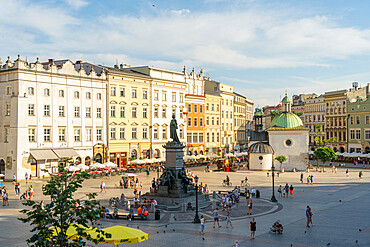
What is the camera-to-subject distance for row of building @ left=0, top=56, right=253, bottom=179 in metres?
55.2

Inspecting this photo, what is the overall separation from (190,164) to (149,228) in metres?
49.5

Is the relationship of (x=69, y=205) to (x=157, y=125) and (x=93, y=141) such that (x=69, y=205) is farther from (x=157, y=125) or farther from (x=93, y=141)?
(x=157, y=125)

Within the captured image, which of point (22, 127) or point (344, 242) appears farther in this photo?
point (22, 127)

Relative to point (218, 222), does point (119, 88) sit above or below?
above

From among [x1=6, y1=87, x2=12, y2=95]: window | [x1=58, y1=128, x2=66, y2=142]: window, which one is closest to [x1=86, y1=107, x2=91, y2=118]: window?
[x1=58, y1=128, x2=66, y2=142]: window

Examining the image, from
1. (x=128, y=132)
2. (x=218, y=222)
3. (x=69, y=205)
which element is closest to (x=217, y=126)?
(x=128, y=132)

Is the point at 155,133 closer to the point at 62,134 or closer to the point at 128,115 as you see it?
the point at 128,115

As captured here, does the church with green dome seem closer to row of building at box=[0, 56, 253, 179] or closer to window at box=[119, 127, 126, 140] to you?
row of building at box=[0, 56, 253, 179]

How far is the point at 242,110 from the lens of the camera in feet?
374

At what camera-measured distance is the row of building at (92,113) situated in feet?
181

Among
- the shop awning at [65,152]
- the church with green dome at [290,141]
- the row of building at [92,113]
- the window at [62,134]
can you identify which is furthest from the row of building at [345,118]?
the window at [62,134]

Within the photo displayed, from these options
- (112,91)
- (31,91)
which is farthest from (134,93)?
(31,91)

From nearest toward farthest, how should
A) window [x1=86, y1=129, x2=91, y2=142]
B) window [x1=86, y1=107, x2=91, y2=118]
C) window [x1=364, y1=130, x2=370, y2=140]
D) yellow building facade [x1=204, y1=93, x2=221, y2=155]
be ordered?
window [x1=86, y1=129, x2=91, y2=142] < window [x1=86, y1=107, x2=91, y2=118] < yellow building facade [x1=204, y1=93, x2=221, y2=155] < window [x1=364, y1=130, x2=370, y2=140]

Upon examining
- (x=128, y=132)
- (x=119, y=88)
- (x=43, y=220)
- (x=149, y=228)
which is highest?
(x=119, y=88)
